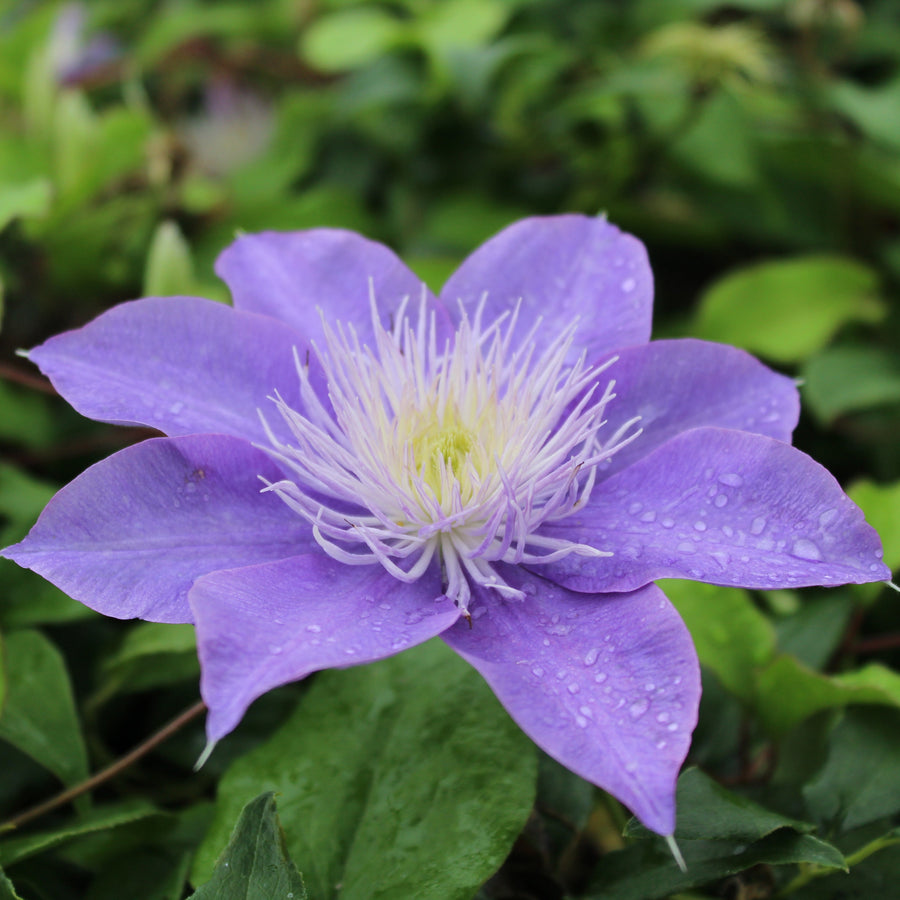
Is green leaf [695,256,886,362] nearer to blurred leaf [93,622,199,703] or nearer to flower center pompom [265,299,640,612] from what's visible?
flower center pompom [265,299,640,612]

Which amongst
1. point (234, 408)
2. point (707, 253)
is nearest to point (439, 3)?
point (707, 253)

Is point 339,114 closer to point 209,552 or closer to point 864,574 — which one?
point 209,552

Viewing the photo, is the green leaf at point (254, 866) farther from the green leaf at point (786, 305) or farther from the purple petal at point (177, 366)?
the green leaf at point (786, 305)

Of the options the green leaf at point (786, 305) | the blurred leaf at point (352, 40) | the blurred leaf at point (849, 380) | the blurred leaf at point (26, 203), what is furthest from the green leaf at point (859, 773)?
the blurred leaf at point (352, 40)

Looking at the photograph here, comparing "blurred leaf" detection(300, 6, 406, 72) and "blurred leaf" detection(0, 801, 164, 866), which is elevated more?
"blurred leaf" detection(300, 6, 406, 72)

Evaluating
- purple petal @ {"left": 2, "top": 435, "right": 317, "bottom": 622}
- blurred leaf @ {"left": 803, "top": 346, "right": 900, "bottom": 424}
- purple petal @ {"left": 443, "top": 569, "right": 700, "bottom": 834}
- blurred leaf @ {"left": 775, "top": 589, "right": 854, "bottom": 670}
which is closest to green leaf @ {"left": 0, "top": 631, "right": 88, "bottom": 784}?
purple petal @ {"left": 2, "top": 435, "right": 317, "bottom": 622}

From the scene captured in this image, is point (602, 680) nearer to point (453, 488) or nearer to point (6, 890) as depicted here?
point (453, 488)
